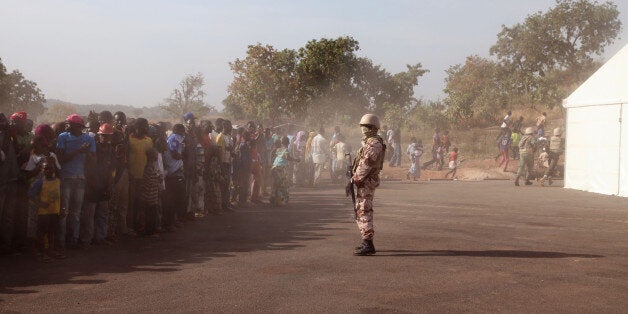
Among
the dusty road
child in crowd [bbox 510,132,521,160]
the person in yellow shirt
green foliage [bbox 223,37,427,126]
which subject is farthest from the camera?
green foliage [bbox 223,37,427,126]

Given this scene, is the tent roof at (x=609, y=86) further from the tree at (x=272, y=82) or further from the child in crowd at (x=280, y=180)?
the tree at (x=272, y=82)

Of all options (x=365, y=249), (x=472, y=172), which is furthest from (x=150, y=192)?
(x=472, y=172)

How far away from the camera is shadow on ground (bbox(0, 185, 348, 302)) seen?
774 cm

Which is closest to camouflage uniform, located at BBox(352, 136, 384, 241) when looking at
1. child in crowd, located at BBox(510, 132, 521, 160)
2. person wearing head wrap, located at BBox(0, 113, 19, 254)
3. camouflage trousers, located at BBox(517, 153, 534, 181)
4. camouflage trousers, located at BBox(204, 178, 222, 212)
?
person wearing head wrap, located at BBox(0, 113, 19, 254)

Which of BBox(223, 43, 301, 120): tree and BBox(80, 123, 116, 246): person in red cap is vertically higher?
BBox(223, 43, 301, 120): tree

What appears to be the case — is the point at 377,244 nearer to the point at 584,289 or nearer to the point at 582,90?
the point at 584,289

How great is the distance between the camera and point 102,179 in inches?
387

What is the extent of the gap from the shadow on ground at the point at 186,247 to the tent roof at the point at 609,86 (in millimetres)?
10301

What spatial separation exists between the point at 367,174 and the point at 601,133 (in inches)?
559

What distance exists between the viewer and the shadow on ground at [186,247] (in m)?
7.74

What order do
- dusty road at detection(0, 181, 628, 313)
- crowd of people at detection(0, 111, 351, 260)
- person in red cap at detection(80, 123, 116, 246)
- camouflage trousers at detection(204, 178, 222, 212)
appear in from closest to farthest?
1. dusty road at detection(0, 181, 628, 313)
2. crowd of people at detection(0, 111, 351, 260)
3. person in red cap at detection(80, 123, 116, 246)
4. camouflage trousers at detection(204, 178, 222, 212)

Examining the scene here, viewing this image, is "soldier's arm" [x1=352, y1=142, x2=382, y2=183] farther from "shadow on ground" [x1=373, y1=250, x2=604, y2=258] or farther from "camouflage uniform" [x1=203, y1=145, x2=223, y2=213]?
"camouflage uniform" [x1=203, y1=145, x2=223, y2=213]

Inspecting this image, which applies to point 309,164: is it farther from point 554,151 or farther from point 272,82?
point 272,82

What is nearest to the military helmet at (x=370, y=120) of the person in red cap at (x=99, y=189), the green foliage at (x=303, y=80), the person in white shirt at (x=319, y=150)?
the person in red cap at (x=99, y=189)
